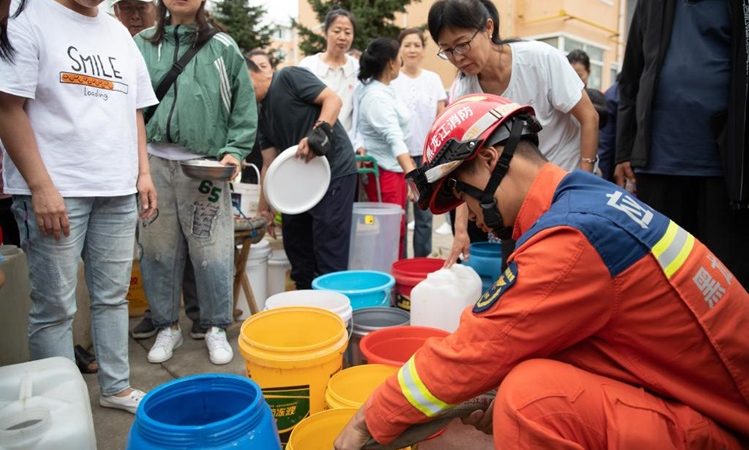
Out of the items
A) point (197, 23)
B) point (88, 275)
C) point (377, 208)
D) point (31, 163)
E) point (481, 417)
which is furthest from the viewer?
point (377, 208)

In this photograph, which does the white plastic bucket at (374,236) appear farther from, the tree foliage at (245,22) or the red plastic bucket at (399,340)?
the tree foliage at (245,22)

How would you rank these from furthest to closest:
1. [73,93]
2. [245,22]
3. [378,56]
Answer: [245,22], [378,56], [73,93]

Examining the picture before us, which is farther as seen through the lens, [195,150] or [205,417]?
[195,150]

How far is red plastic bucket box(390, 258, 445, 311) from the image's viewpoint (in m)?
3.00

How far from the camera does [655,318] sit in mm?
1237

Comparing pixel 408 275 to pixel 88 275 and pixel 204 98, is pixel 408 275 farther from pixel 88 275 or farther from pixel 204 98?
pixel 88 275

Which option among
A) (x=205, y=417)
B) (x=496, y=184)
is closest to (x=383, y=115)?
(x=496, y=184)

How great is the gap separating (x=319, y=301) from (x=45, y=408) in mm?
1259

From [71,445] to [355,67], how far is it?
4.05m

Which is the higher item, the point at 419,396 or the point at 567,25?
the point at 567,25

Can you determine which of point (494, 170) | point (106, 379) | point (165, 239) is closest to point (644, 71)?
point (494, 170)

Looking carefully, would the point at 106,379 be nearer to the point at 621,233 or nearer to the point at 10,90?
the point at 10,90

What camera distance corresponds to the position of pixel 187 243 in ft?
9.89

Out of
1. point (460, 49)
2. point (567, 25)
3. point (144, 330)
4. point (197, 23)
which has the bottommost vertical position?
point (144, 330)
